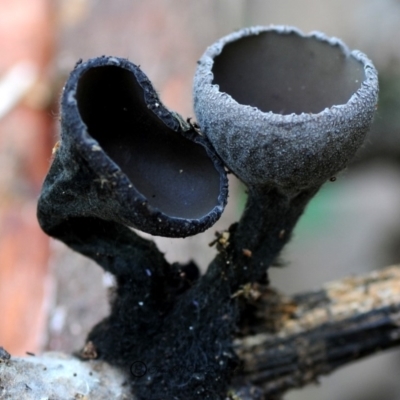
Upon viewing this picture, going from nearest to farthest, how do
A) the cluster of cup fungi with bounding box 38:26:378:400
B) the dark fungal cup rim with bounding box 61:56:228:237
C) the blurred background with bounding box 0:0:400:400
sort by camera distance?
1. the dark fungal cup rim with bounding box 61:56:228:237
2. the cluster of cup fungi with bounding box 38:26:378:400
3. the blurred background with bounding box 0:0:400:400

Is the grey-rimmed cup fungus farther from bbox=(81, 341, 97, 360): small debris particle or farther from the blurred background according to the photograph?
bbox=(81, 341, 97, 360): small debris particle

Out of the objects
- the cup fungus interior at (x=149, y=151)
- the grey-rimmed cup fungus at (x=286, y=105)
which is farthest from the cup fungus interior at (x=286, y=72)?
the cup fungus interior at (x=149, y=151)

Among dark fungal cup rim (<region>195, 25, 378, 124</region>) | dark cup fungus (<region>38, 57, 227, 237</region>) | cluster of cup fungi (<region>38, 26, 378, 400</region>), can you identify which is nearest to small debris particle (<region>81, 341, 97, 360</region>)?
cluster of cup fungi (<region>38, 26, 378, 400</region>)

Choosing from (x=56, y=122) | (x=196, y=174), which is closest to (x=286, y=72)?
(x=196, y=174)

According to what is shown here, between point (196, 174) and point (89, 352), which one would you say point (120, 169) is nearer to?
point (196, 174)

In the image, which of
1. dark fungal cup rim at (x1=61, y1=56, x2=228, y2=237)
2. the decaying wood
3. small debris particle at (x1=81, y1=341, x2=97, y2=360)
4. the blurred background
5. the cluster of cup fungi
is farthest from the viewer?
the blurred background

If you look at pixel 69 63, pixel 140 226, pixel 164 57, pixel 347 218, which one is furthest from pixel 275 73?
pixel 347 218

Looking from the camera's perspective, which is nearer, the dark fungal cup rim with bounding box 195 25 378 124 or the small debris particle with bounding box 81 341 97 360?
the dark fungal cup rim with bounding box 195 25 378 124
